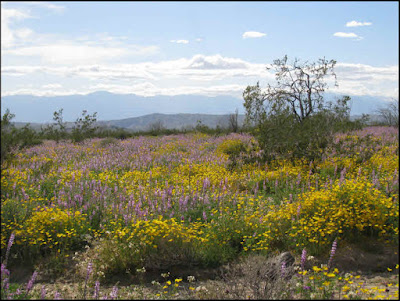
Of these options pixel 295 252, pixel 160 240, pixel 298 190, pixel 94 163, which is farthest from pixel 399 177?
pixel 94 163

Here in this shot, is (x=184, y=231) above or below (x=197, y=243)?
above

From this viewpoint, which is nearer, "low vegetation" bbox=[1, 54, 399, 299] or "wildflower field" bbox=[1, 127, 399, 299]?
"low vegetation" bbox=[1, 54, 399, 299]

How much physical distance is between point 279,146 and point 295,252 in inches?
271

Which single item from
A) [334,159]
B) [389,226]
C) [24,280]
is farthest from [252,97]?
[24,280]

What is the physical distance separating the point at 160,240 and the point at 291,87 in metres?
15.2

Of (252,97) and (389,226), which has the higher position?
(252,97)

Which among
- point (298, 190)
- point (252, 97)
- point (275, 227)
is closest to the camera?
point (275, 227)

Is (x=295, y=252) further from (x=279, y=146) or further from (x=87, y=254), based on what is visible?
(x=279, y=146)

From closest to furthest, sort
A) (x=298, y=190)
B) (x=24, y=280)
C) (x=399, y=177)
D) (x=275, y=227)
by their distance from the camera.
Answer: (x=24, y=280) → (x=275, y=227) → (x=399, y=177) → (x=298, y=190)

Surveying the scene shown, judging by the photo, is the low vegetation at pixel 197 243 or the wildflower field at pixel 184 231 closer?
the low vegetation at pixel 197 243

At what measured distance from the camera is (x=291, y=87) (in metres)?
18.9

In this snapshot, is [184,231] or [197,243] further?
[184,231]

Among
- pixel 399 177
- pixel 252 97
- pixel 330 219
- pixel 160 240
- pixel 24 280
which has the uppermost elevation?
pixel 252 97

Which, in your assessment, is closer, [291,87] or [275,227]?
[275,227]
